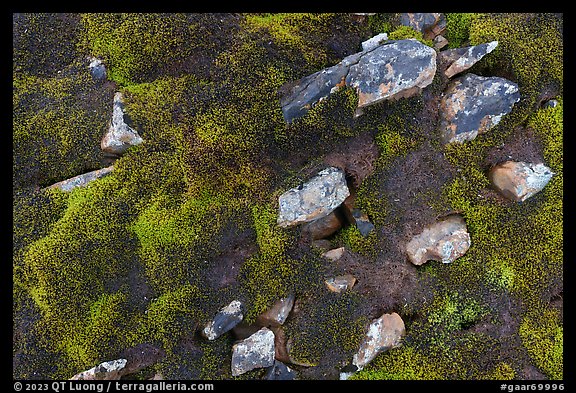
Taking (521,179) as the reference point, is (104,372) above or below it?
above

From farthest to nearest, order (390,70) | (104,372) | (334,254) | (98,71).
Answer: (98,71), (334,254), (390,70), (104,372)

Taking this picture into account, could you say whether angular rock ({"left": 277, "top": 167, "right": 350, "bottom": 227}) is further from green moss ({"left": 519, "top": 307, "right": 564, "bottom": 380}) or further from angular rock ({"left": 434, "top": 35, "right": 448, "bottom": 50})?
green moss ({"left": 519, "top": 307, "right": 564, "bottom": 380})

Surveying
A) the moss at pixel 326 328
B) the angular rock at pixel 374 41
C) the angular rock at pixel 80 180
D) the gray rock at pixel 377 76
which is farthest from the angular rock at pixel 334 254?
the angular rock at pixel 80 180

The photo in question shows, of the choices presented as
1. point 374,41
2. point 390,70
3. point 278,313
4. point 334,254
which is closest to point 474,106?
point 390,70

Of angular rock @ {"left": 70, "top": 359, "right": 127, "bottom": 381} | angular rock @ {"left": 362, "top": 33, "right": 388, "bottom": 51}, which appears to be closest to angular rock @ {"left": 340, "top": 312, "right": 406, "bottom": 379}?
angular rock @ {"left": 70, "top": 359, "right": 127, "bottom": 381}

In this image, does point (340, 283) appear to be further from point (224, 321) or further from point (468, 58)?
point (468, 58)

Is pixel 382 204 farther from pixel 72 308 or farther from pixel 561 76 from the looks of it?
pixel 72 308
